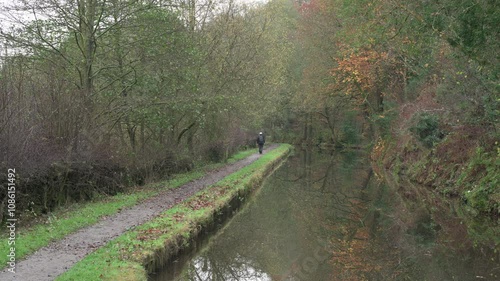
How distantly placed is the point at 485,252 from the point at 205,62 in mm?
14884

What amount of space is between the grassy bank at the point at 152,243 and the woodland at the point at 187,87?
2917 mm

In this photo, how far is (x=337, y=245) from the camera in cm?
1201

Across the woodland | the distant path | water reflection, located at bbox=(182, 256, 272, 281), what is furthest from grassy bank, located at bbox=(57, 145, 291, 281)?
the woodland

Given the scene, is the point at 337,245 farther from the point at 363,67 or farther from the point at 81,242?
the point at 363,67

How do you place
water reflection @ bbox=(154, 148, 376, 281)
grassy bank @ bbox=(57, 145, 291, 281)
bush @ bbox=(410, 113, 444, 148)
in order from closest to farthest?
grassy bank @ bbox=(57, 145, 291, 281) → water reflection @ bbox=(154, 148, 376, 281) → bush @ bbox=(410, 113, 444, 148)

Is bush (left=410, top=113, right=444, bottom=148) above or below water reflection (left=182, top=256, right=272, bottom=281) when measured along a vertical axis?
above

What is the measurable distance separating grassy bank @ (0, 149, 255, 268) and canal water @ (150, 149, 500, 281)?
96.1 inches

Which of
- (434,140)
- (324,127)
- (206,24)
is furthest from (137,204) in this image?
(324,127)

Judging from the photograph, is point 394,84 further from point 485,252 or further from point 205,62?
point 485,252

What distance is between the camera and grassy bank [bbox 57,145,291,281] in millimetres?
7695

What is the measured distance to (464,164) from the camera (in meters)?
18.2

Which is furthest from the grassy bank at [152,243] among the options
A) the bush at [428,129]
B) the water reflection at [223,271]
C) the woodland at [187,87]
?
the bush at [428,129]

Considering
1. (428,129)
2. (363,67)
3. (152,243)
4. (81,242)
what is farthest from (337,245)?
(363,67)

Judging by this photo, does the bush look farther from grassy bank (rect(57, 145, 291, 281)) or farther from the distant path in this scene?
the distant path
